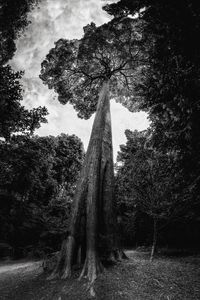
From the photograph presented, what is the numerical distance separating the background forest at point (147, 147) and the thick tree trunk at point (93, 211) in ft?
1.80

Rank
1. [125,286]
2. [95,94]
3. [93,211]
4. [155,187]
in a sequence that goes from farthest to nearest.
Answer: [95,94] → [155,187] → [93,211] → [125,286]

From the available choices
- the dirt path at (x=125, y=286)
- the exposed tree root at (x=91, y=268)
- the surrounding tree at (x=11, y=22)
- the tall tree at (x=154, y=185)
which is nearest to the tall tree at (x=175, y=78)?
the tall tree at (x=154, y=185)

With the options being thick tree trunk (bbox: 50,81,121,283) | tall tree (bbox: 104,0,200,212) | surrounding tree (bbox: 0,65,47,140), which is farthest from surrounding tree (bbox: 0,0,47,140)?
tall tree (bbox: 104,0,200,212)

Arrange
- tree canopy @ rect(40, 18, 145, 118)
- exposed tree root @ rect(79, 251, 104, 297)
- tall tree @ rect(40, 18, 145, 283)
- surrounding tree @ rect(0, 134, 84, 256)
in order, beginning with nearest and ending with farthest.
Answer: exposed tree root @ rect(79, 251, 104, 297) < tall tree @ rect(40, 18, 145, 283) < surrounding tree @ rect(0, 134, 84, 256) < tree canopy @ rect(40, 18, 145, 118)

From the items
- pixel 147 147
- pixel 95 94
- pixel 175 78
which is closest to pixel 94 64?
pixel 95 94

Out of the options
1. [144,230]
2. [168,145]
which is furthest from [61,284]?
[144,230]

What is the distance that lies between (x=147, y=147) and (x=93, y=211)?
320 centimetres

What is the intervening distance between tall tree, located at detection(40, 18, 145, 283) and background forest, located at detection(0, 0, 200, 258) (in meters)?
0.53

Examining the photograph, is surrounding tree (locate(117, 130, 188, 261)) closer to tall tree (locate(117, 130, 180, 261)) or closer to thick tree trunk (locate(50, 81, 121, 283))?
tall tree (locate(117, 130, 180, 261))

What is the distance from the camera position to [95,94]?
13.0 metres

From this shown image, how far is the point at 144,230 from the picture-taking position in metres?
13.5

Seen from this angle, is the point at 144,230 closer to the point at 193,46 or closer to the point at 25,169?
the point at 25,169

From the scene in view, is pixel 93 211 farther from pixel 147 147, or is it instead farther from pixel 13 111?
pixel 13 111

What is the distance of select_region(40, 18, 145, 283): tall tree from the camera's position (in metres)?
5.66
